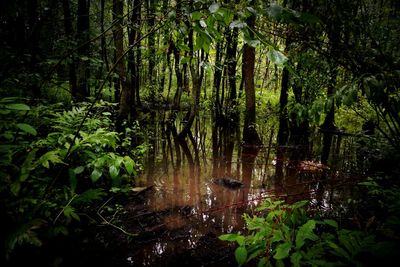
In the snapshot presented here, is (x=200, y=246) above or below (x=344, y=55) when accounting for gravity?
below

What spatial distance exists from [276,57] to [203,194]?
4.24 metres

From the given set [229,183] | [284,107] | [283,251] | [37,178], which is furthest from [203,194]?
[283,251]

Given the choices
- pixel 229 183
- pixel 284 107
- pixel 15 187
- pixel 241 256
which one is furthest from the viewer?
pixel 229 183

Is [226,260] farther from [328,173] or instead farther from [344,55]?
[328,173]

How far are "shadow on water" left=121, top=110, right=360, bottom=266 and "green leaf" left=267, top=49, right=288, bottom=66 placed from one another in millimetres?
1284

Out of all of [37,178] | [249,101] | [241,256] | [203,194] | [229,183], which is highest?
[249,101]

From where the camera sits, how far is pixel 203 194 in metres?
5.10

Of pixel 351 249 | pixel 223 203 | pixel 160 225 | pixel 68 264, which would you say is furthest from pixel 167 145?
pixel 351 249

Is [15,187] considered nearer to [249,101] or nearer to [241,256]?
[241,256]

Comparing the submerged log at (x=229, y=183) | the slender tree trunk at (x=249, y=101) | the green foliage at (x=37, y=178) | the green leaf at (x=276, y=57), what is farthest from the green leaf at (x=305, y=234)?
the slender tree trunk at (x=249, y=101)

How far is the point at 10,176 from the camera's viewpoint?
2.18 m

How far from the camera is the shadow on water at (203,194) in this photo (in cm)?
341

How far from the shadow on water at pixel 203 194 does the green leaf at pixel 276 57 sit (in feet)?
4.21

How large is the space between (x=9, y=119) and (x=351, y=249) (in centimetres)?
302
